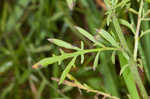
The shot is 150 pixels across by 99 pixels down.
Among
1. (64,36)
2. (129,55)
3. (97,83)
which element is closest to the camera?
(129,55)

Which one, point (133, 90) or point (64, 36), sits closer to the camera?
point (133, 90)

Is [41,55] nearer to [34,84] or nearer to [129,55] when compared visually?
[34,84]

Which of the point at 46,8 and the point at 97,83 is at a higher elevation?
the point at 46,8

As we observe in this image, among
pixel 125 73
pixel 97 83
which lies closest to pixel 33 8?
pixel 97 83

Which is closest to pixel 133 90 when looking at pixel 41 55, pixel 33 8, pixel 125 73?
pixel 125 73

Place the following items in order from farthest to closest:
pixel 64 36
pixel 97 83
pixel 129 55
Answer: pixel 64 36
pixel 97 83
pixel 129 55

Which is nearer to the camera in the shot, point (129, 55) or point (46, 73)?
point (129, 55)

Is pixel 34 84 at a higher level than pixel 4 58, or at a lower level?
lower

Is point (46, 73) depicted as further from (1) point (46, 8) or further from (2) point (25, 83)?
(1) point (46, 8)

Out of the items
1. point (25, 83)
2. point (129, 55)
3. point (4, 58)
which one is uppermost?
point (129, 55)

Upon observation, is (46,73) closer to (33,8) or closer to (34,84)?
(34,84)
